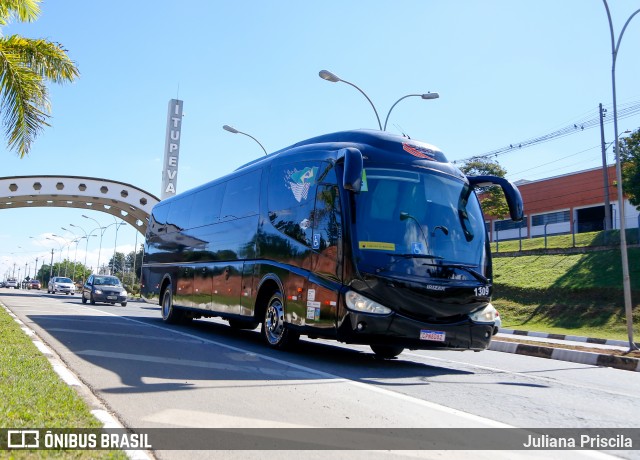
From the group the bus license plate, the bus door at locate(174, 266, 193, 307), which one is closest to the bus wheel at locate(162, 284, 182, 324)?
the bus door at locate(174, 266, 193, 307)

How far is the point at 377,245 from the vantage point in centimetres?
842

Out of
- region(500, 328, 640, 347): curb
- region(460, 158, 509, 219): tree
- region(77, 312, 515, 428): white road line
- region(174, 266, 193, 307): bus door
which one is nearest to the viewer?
region(77, 312, 515, 428): white road line

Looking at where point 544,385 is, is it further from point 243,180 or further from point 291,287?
point 243,180

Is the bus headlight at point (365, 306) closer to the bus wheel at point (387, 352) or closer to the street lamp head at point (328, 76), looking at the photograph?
the bus wheel at point (387, 352)

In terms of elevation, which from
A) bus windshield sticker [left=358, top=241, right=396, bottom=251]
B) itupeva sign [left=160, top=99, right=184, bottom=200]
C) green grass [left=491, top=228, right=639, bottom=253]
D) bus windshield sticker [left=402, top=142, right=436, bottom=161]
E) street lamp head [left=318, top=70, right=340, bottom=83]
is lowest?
bus windshield sticker [left=358, top=241, right=396, bottom=251]

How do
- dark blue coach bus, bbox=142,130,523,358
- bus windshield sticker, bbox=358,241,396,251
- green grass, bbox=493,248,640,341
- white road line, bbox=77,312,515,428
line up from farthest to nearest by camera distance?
green grass, bbox=493,248,640,341, bus windshield sticker, bbox=358,241,396,251, dark blue coach bus, bbox=142,130,523,358, white road line, bbox=77,312,515,428

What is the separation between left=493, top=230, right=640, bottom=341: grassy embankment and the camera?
79.9 ft

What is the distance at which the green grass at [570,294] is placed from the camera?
79.5ft

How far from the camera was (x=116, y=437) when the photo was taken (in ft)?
14.2

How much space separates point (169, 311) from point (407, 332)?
31.0ft

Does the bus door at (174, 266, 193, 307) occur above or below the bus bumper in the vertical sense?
above

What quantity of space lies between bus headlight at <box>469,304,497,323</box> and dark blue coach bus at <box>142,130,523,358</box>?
0.02 metres

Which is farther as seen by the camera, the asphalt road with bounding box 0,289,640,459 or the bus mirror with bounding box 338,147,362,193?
the bus mirror with bounding box 338,147,362,193

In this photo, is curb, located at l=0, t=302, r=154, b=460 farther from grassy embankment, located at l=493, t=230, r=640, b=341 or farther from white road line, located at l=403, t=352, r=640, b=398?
grassy embankment, located at l=493, t=230, r=640, b=341
